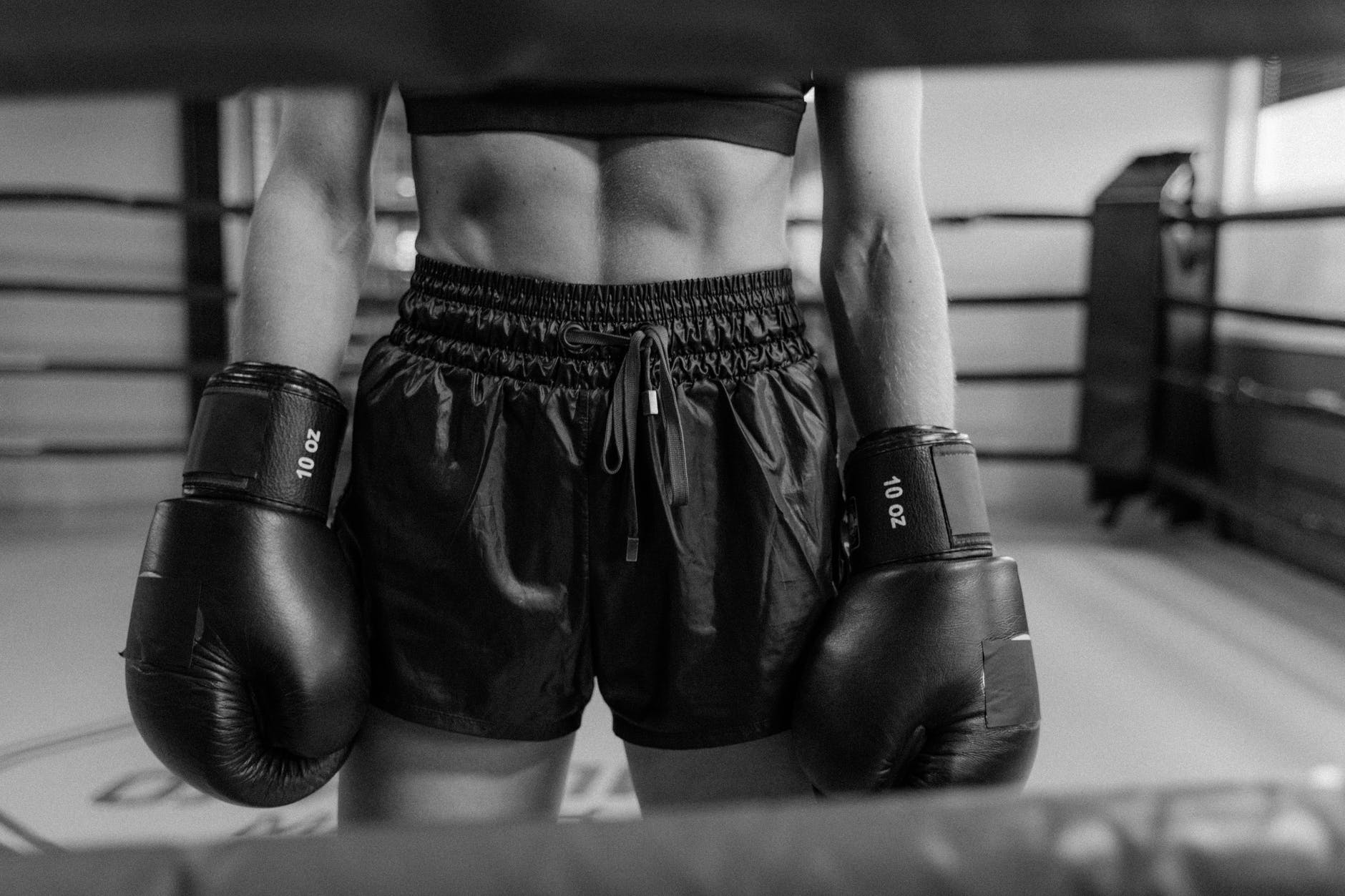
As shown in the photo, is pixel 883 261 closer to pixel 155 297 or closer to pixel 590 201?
pixel 590 201

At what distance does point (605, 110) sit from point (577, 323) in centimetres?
15

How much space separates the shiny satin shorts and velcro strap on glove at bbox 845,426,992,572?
48mm

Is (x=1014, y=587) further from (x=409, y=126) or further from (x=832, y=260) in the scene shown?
(x=409, y=126)

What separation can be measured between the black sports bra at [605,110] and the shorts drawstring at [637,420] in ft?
0.48

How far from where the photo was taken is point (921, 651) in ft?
2.45

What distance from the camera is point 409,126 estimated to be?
872mm

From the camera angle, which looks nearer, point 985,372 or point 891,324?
point 891,324

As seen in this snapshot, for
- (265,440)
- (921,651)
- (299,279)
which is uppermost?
(299,279)

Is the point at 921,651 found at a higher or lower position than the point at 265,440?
lower

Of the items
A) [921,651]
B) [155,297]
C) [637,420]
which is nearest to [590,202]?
[637,420]

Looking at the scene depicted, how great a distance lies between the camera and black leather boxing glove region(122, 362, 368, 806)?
2.46 feet

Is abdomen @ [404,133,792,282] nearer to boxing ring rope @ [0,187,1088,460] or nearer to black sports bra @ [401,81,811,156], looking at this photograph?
black sports bra @ [401,81,811,156]

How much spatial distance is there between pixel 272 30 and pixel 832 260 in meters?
0.68

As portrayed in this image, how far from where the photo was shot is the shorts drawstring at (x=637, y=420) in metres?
0.82
